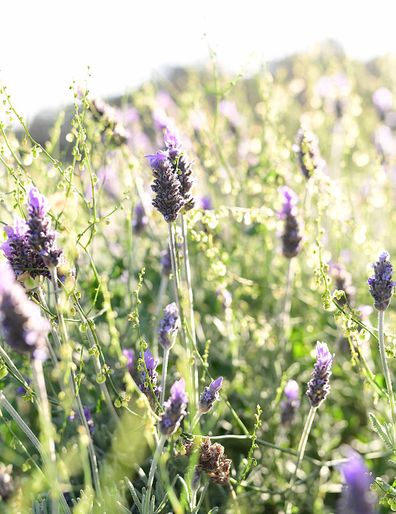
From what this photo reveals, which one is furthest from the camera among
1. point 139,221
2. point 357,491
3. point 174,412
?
point 139,221

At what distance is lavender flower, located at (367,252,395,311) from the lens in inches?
60.5

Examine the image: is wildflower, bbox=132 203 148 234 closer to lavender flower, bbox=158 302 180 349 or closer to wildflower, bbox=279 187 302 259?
wildflower, bbox=279 187 302 259

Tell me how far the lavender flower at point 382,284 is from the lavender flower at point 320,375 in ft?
0.54

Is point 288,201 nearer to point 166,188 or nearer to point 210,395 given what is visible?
point 166,188

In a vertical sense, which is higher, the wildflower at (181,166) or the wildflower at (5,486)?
the wildflower at (181,166)

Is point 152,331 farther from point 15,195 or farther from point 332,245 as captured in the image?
point 332,245

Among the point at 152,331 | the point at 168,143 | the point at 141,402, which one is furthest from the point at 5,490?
the point at 152,331

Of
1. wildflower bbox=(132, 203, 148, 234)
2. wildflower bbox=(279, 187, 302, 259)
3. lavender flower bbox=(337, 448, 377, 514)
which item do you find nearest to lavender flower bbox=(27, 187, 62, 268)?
lavender flower bbox=(337, 448, 377, 514)

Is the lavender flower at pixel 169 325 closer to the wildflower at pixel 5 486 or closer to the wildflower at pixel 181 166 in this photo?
the wildflower at pixel 181 166

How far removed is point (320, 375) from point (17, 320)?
0.79 metres

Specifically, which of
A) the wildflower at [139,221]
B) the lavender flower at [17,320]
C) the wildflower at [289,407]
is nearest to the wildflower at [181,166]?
the lavender flower at [17,320]

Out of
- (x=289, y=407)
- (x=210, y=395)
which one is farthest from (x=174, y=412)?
(x=289, y=407)

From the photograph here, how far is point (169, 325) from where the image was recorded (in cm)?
149

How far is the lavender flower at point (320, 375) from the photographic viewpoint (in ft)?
5.14
